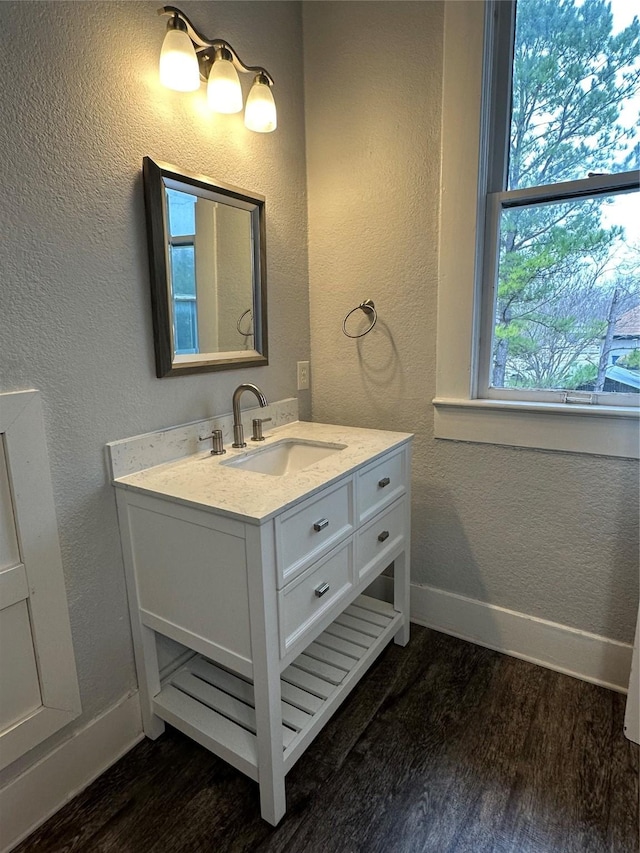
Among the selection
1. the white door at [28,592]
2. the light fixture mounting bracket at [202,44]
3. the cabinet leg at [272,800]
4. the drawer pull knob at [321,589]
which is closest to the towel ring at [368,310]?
the light fixture mounting bracket at [202,44]

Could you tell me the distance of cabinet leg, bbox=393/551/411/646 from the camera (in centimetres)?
178

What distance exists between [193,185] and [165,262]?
27 cm

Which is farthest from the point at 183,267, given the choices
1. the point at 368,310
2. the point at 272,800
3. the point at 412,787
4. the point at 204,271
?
the point at 412,787

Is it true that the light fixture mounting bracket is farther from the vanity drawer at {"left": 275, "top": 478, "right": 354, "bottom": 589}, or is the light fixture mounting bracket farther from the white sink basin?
the vanity drawer at {"left": 275, "top": 478, "right": 354, "bottom": 589}

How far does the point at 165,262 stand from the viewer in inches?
53.0

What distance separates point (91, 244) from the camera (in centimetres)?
120

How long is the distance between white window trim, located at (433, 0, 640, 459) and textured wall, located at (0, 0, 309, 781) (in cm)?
71

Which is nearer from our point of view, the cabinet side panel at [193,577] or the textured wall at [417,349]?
the cabinet side panel at [193,577]

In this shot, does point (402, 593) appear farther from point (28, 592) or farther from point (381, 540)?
point (28, 592)

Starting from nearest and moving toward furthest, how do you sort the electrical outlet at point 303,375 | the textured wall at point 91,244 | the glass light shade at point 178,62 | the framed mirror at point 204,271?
1. the textured wall at point 91,244
2. the glass light shade at point 178,62
3. the framed mirror at point 204,271
4. the electrical outlet at point 303,375

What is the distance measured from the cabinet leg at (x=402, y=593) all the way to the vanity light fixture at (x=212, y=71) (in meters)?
1.58

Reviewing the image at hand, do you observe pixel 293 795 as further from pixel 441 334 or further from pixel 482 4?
pixel 482 4

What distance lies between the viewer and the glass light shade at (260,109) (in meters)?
1.49

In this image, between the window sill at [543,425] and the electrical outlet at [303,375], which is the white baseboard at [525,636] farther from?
the electrical outlet at [303,375]
